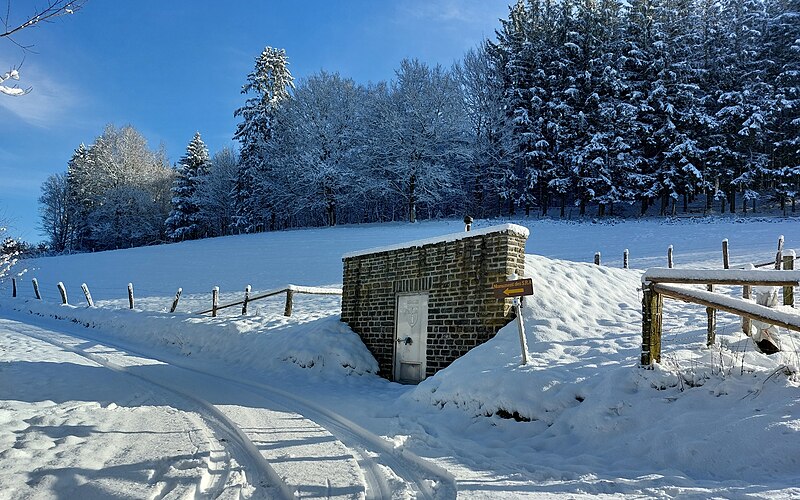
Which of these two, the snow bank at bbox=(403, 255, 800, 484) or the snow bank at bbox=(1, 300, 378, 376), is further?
the snow bank at bbox=(1, 300, 378, 376)

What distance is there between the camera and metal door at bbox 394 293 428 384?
9750mm

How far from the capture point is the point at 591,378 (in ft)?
20.0

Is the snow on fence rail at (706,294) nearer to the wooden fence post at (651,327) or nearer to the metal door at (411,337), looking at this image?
the wooden fence post at (651,327)

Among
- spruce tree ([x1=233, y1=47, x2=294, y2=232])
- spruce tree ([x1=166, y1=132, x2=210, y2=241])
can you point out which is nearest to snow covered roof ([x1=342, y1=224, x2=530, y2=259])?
spruce tree ([x1=233, y1=47, x2=294, y2=232])

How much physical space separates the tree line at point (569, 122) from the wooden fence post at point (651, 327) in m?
28.3

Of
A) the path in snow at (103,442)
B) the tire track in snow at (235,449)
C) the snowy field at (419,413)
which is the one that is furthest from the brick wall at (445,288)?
the path in snow at (103,442)

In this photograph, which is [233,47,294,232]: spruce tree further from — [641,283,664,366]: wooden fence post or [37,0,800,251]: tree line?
[641,283,664,366]: wooden fence post

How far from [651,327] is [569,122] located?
34316 millimetres

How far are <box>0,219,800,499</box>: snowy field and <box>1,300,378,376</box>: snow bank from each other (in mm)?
52

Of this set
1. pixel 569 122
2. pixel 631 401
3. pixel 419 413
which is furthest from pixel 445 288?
pixel 569 122

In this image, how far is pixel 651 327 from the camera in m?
5.52

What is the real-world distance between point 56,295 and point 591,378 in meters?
27.9

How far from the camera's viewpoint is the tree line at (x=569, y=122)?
110ft

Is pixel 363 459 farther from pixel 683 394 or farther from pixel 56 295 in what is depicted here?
pixel 56 295
